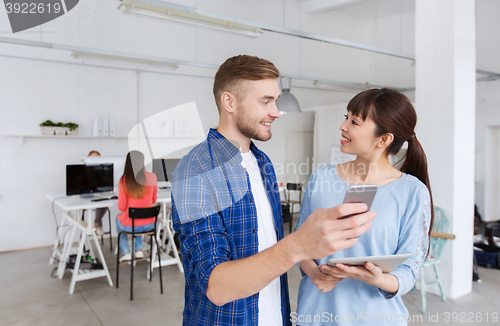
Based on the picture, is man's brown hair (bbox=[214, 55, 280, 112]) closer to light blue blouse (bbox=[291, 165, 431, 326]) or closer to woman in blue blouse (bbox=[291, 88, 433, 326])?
woman in blue blouse (bbox=[291, 88, 433, 326])

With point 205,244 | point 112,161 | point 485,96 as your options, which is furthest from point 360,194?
point 485,96

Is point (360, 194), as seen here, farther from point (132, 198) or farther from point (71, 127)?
point (71, 127)

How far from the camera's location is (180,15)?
3.25 meters

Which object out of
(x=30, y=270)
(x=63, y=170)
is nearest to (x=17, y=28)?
(x=63, y=170)

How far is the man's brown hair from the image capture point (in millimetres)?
1033

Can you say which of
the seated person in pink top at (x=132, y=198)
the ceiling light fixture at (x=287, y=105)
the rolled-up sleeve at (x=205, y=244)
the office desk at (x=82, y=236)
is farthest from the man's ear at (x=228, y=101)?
the ceiling light fixture at (x=287, y=105)

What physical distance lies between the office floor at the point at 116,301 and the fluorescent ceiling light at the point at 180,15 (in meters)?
2.70

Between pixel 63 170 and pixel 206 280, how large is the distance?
5.67m

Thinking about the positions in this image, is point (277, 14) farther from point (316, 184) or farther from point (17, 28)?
point (316, 184)

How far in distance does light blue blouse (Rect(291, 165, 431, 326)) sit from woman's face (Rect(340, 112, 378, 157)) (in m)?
0.15

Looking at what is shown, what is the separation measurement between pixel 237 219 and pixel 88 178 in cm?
410

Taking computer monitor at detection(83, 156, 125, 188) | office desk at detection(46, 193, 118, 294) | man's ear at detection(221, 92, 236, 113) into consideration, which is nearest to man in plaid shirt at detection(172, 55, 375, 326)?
man's ear at detection(221, 92, 236, 113)

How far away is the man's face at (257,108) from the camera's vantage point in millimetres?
1044

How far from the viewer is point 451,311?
320 centimetres
